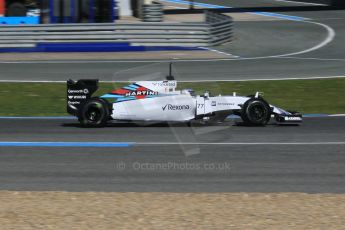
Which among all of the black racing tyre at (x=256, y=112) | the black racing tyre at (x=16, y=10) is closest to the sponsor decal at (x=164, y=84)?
the black racing tyre at (x=256, y=112)

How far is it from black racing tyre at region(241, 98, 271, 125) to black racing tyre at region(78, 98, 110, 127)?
2.48m

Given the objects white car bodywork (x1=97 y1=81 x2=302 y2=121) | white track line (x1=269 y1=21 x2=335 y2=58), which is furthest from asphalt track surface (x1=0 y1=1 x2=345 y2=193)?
white track line (x1=269 y1=21 x2=335 y2=58)

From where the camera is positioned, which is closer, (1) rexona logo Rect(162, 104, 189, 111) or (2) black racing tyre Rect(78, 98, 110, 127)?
(1) rexona logo Rect(162, 104, 189, 111)

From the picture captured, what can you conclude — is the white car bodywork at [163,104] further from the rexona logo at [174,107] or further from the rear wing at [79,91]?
the rear wing at [79,91]

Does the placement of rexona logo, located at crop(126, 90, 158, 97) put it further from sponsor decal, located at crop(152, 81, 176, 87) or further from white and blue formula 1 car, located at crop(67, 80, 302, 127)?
sponsor decal, located at crop(152, 81, 176, 87)

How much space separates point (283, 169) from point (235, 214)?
97.9 inches

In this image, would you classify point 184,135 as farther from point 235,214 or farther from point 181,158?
point 235,214

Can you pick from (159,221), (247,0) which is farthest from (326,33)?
(159,221)

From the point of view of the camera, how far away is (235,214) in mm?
7551

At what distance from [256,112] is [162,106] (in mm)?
1708

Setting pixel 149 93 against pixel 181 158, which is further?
pixel 149 93

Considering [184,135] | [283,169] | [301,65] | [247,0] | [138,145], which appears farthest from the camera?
[247,0]

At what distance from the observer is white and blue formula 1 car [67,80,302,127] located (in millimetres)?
12711

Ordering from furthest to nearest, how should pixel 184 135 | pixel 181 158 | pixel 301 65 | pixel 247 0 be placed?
pixel 247 0 < pixel 301 65 < pixel 184 135 < pixel 181 158
